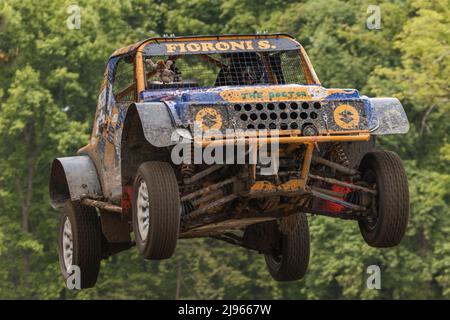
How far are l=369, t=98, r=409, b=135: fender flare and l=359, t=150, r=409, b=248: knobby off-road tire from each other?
443 mm

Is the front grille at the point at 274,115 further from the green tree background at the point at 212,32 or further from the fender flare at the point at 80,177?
the green tree background at the point at 212,32

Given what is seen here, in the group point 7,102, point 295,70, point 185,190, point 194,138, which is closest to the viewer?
point 194,138

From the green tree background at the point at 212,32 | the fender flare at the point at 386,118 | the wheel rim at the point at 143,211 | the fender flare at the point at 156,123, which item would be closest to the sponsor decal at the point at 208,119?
the fender flare at the point at 156,123

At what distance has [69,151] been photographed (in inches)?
1533

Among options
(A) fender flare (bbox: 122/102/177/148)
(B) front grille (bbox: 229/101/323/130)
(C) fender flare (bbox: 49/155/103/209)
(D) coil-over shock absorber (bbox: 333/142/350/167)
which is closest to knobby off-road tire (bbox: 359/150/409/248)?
(D) coil-over shock absorber (bbox: 333/142/350/167)

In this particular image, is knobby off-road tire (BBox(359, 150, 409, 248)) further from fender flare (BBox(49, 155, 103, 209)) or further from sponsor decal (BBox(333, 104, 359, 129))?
fender flare (BBox(49, 155, 103, 209))

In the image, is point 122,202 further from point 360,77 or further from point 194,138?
point 360,77

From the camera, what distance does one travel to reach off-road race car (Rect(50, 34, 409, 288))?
45.8 ft

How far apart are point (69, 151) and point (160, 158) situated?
956 inches

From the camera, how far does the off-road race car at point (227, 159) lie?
549 inches

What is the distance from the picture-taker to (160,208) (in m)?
13.9

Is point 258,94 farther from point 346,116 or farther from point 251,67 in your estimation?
point 251,67

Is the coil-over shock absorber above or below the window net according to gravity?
below

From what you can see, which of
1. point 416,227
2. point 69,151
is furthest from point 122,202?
point 69,151
